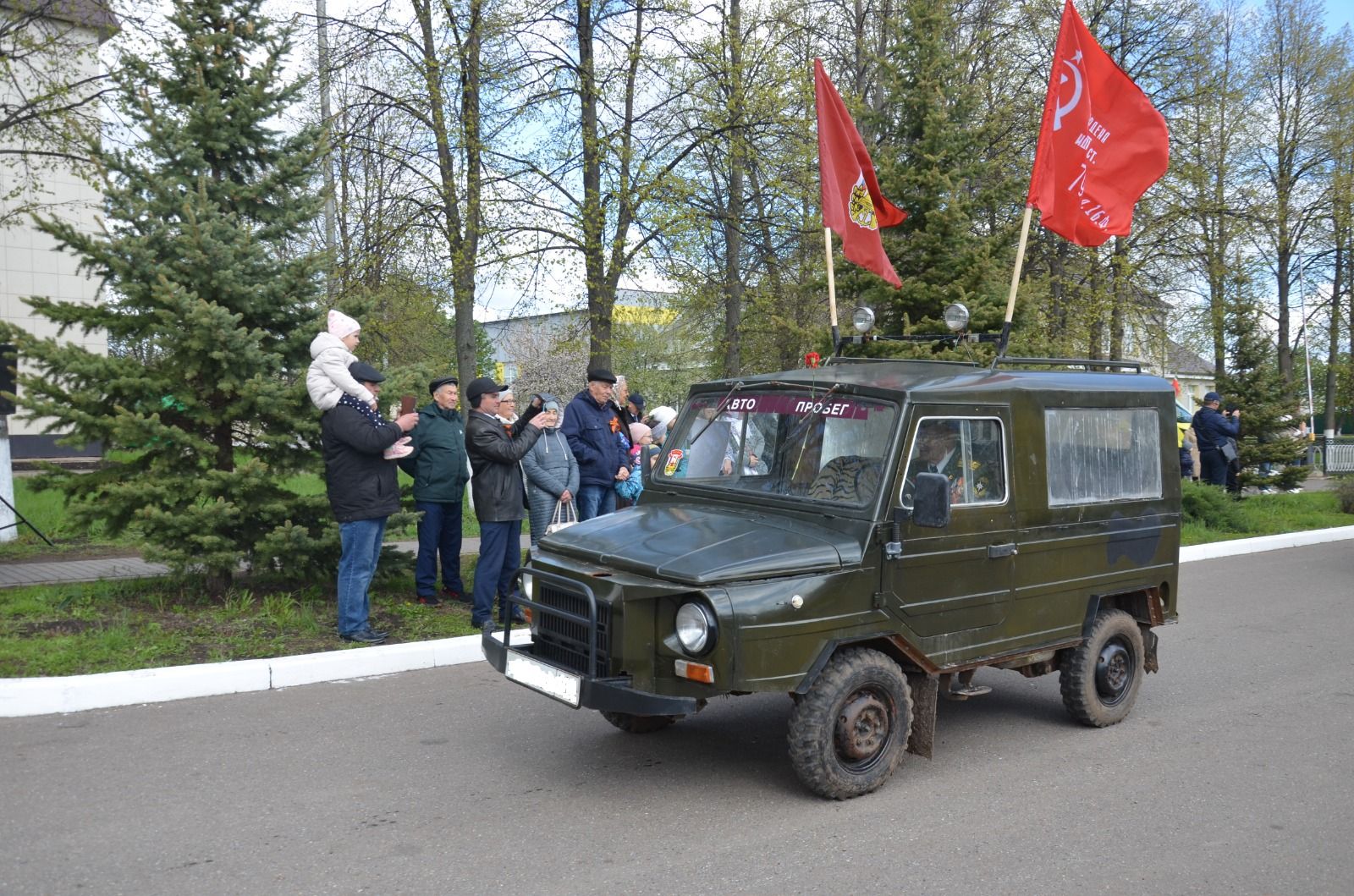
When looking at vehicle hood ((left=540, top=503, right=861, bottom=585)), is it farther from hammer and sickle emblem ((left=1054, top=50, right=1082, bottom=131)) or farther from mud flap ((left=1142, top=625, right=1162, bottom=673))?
hammer and sickle emblem ((left=1054, top=50, right=1082, bottom=131))

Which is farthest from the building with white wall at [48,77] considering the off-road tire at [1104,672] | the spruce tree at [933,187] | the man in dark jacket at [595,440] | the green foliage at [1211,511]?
the green foliage at [1211,511]

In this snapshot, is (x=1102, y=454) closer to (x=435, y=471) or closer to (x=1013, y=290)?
(x=1013, y=290)

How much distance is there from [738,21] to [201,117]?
35.9ft

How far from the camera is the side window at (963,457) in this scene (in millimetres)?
5145

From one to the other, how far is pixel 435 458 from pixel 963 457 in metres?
4.72

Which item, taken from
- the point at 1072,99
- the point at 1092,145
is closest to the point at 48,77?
the point at 1072,99

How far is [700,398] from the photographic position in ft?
19.8

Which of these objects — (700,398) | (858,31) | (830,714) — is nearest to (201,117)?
(700,398)

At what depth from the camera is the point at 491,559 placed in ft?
25.9

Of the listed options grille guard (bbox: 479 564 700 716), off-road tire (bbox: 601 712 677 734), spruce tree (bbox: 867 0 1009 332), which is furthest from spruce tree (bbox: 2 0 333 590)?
spruce tree (bbox: 867 0 1009 332)

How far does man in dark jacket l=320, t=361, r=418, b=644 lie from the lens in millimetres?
7074

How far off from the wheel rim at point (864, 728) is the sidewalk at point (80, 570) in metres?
4.91

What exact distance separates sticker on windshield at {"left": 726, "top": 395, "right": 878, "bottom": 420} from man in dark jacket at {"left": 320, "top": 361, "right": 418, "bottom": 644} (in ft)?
8.69

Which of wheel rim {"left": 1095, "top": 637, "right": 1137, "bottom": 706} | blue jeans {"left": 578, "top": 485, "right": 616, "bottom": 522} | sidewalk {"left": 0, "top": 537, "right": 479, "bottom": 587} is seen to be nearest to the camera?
wheel rim {"left": 1095, "top": 637, "right": 1137, "bottom": 706}
